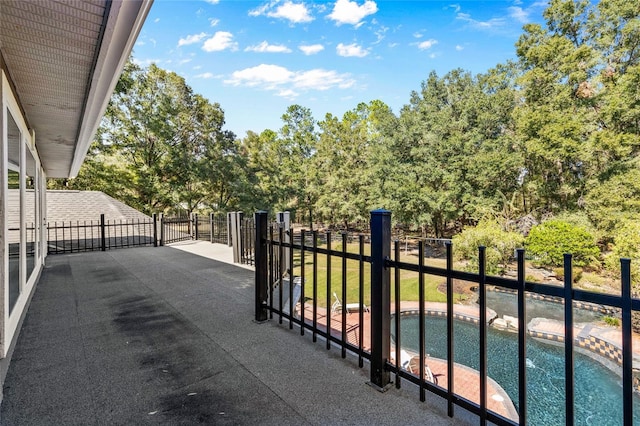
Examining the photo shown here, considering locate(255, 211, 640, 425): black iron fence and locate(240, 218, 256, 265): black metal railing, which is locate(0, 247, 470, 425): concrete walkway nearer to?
locate(255, 211, 640, 425): black iron fence

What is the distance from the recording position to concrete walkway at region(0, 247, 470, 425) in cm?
198

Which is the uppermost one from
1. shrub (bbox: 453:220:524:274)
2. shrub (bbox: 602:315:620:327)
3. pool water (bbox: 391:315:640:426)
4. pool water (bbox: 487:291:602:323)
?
shrub (bbox: 453:220:524:274)

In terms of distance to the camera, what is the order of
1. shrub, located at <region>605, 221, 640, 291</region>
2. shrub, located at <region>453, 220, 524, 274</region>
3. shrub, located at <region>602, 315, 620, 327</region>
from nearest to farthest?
1. shrub, located at <region>602, 315, 620, 327</region>
2. shrub, located at <region>605, 221, 640, 291</region>
3. shrub, located at <region>453, 220, 524, 274</region>

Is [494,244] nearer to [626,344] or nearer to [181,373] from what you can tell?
[626,344]

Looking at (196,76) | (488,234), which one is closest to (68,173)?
(196,76)

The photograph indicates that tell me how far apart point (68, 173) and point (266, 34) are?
10.1m

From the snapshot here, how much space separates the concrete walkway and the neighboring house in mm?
357

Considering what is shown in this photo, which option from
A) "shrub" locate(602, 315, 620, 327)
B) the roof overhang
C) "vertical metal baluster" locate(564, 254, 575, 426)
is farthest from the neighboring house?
"shrub" locate(602, 315, 620, 327)

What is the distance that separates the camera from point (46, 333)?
340cm

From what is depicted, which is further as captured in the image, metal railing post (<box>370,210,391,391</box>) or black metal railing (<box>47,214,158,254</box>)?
black metal railing (<box>47,214,158,254</box>)

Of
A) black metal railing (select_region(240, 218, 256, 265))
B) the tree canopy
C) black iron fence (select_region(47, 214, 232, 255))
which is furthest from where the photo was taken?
the tree canopy

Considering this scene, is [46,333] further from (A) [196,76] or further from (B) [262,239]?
(A) [196,76]

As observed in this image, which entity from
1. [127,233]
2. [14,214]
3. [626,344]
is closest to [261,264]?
[14,214]

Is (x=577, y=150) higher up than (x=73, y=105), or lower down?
Result: higher up
